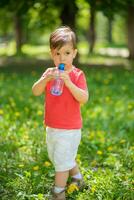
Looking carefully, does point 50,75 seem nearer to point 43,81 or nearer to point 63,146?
point 43,81

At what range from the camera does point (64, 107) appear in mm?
3996

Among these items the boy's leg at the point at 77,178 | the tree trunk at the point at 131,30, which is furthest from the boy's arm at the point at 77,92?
the tree trunk at the point at 131,30

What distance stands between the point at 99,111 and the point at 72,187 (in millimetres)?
3395

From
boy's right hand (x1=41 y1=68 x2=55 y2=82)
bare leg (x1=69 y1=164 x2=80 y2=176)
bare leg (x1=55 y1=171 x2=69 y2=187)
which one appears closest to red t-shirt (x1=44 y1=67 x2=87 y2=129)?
boy's right hand (x1=41 y1=68 x2=55 y2=82)

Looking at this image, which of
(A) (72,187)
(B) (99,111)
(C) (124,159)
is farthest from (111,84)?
(A) (72,187)

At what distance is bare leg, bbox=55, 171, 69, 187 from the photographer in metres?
4.13

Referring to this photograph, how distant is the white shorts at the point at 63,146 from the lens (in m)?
4.00

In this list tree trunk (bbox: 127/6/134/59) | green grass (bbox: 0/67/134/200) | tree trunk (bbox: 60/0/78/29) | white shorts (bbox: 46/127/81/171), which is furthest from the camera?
tree trunk (bbox: 127/6/134/59)

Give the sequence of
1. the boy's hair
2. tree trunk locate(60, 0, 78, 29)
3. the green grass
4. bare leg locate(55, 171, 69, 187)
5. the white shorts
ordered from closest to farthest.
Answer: the boy's hair → the white shorts → bare leg locate(55, 171, 69, 187) → the green grass → tree trunk locate(60, 0, 78, 29)

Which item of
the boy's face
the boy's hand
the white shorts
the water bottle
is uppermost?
the boy's face

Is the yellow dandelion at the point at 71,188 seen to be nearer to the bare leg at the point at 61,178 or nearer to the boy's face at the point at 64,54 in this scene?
the bare leg at the point at 61,178

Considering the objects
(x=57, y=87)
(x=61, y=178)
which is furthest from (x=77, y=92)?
(x=61, y=178)

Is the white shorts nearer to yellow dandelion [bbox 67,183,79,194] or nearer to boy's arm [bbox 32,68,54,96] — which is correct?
→ yellow dandelion [bbox 67,183,79,194]

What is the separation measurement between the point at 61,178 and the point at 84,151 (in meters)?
1.42
